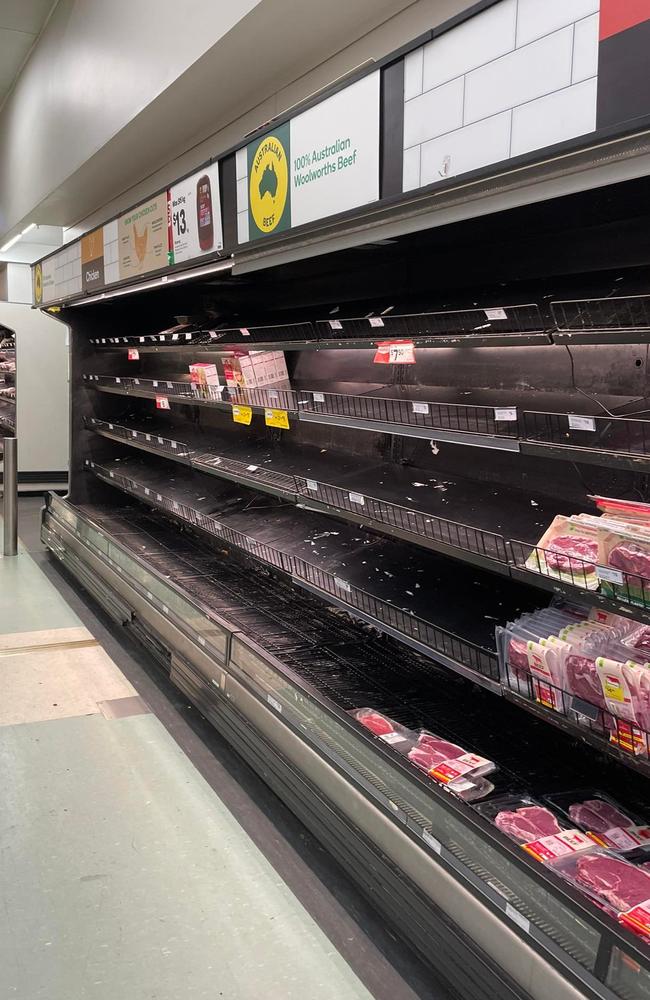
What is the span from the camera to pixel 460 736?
2.68 meters

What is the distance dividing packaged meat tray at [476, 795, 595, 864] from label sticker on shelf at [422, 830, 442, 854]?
0.51 ft

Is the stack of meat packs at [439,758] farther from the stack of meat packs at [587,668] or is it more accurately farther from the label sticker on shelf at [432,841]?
the stack of meat packs at [587,668]

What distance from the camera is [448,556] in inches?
122

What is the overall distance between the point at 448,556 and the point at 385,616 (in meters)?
0.45

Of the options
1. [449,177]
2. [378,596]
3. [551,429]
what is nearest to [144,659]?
[378,596]

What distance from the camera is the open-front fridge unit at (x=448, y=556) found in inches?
74.1

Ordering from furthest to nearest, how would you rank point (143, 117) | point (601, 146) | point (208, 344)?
point (143, 117) < point (208, 344) < point (601, 146)

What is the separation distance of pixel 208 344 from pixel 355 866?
8.91 ft

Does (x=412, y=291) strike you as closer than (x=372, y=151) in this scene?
No

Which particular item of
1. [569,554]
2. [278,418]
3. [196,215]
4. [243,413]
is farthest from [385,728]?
[196,215]

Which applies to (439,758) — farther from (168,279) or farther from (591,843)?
(168,279)

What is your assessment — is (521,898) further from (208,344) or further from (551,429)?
(208,344)

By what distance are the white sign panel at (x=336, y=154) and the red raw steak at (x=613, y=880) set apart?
1.83m

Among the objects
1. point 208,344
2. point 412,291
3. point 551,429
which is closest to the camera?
point 551,429
